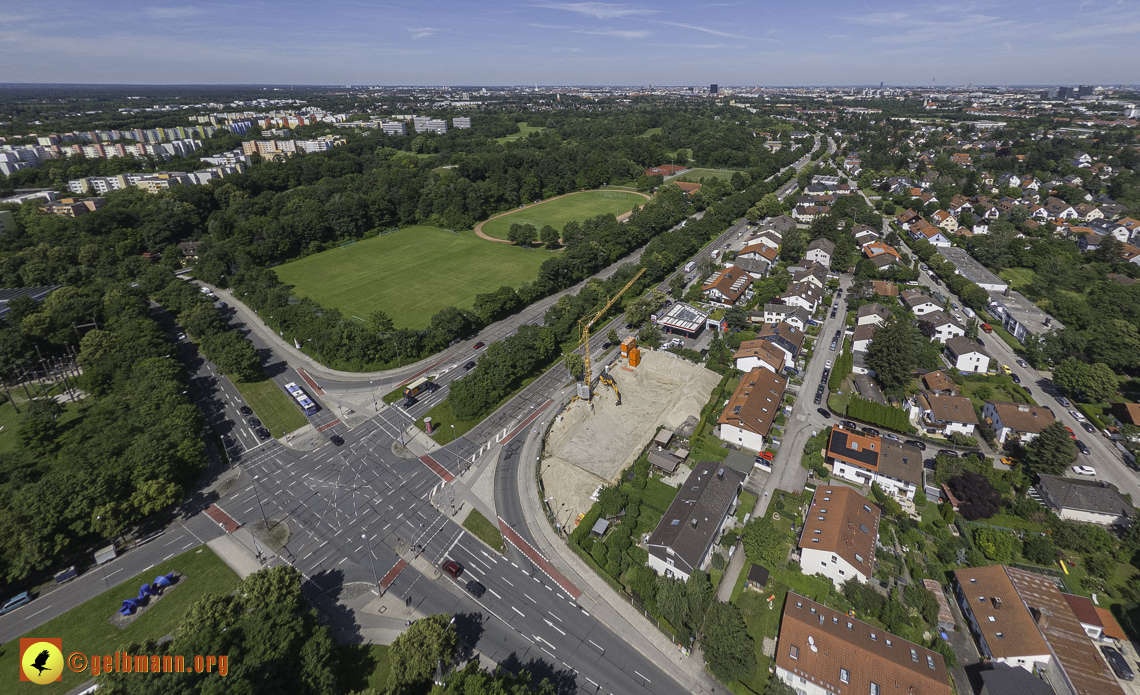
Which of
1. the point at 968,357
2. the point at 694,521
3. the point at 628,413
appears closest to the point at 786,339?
the point at 968,357

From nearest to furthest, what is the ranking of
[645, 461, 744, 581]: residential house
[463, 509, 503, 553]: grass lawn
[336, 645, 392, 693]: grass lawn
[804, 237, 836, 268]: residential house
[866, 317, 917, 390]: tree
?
[336, 645, 392, 693]: grass lawn → [645, 461, 744, 581]: residential house → [463, 509, 503, 553]: grass lawn → [866, 317, 917, 390]: tree → [804, 237, 836, 268]: residential house

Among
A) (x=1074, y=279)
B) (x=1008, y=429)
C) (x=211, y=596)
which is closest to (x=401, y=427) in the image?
(x=211, y=596)

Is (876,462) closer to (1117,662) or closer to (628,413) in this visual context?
(1117,662)

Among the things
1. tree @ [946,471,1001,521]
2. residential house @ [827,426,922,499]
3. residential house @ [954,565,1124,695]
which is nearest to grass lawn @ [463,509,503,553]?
residential house @ [827,426,922,499]

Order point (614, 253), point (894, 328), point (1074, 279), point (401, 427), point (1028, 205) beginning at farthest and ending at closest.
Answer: point (1028, 205), point (614, 253), point (1074, 279), point (894, 328), point (401, 427)

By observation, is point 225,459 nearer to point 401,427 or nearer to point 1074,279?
point 401,427

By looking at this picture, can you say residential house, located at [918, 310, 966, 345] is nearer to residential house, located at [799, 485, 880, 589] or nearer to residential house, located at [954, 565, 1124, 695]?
residential house, located at [799, 485, 880, 589]
